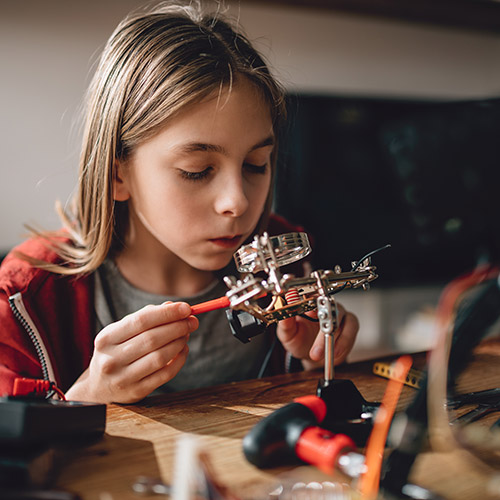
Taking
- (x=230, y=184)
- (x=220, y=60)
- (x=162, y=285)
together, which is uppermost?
(x=220, y=60)

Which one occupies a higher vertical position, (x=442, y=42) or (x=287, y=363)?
(x=442, y=42)

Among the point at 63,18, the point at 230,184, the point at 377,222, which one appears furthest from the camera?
the point at 377,222

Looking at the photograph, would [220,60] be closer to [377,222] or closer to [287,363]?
[287,363]

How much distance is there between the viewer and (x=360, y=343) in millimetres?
2736

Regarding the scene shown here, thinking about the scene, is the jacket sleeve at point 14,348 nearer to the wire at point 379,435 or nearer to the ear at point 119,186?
the ear at point 119,186

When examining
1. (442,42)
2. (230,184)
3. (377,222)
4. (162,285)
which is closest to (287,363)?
(162,285)

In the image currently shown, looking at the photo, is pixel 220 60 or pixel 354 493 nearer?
pixel 354 493

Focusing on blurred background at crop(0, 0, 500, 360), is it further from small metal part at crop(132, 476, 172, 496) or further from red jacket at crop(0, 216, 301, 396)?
A: small metal part at crop(132, 476, 172, 496)

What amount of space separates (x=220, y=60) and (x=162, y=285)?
1.52 ft

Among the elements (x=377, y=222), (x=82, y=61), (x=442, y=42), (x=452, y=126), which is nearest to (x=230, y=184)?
(x=82, y=61)

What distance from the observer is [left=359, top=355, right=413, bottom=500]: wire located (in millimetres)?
437

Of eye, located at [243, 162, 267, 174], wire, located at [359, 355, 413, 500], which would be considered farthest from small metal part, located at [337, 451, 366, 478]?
eye, located at [243, 162, 267, 174]

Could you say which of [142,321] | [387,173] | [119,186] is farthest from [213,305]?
[387,173]

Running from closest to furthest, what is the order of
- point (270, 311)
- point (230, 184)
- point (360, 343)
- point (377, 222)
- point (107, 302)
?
1. point (270, 311)
2. point (230, 184)
3. point (107, 302)
4. point (377, 222)
5. point (360, 343)
